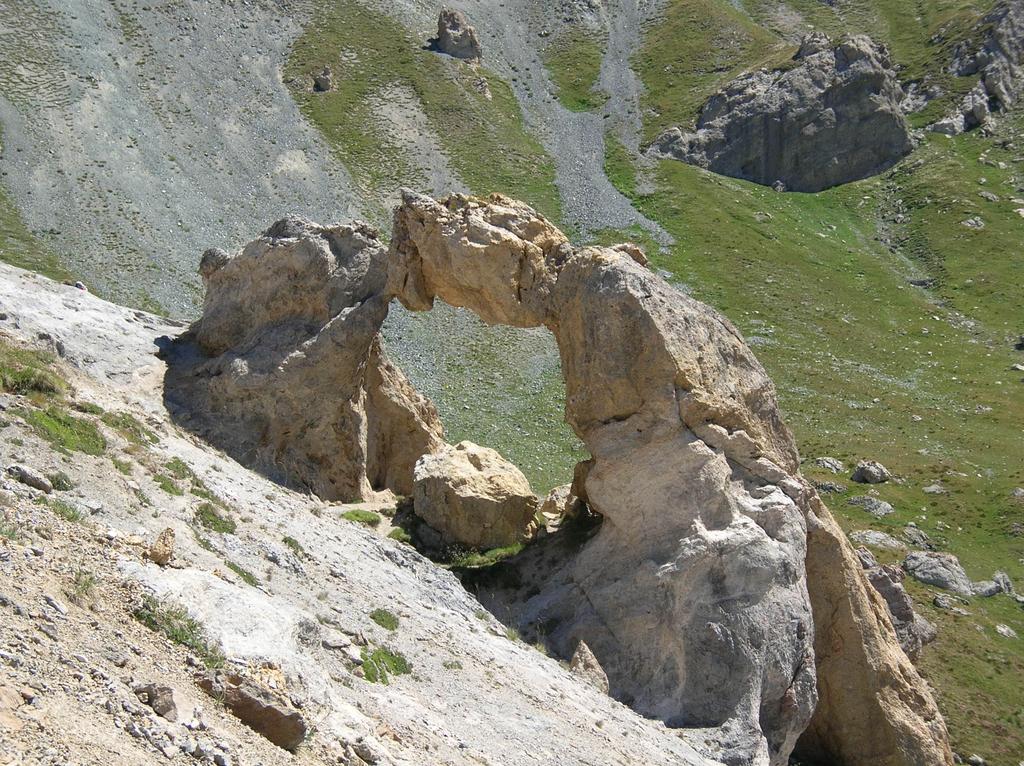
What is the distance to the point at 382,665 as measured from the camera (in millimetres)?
18469

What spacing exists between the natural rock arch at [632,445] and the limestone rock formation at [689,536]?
0.06 m

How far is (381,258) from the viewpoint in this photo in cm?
3622

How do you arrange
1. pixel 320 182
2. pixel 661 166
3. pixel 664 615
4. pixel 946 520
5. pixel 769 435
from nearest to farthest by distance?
pixel 664 615, pixel 769 435, pixel 946 520, pixel 320 182, pixel 661 166

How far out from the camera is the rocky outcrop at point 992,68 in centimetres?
12850

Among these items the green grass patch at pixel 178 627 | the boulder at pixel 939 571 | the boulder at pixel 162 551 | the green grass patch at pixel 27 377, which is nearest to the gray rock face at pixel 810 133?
the boulder at pixel 939 571

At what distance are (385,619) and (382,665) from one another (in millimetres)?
2464

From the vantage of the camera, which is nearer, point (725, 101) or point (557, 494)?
point (557, 494)

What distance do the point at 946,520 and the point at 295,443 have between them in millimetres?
38546

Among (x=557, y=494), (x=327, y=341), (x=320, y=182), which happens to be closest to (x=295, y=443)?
(x=327, y=341)

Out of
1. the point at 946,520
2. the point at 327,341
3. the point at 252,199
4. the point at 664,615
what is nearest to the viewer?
the point at 664,615

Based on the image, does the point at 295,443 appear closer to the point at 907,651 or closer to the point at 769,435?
the point at 769,435

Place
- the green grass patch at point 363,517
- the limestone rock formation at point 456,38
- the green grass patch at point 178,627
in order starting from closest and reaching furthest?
the green grass patch at point 178,627 < the green grass patch at point 363,517 < the limestone rock formation at point 456,38

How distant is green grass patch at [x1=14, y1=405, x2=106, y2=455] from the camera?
1973 cm

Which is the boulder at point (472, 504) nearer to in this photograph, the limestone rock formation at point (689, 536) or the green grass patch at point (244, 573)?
the limestone rock formation at point (689, 536)
